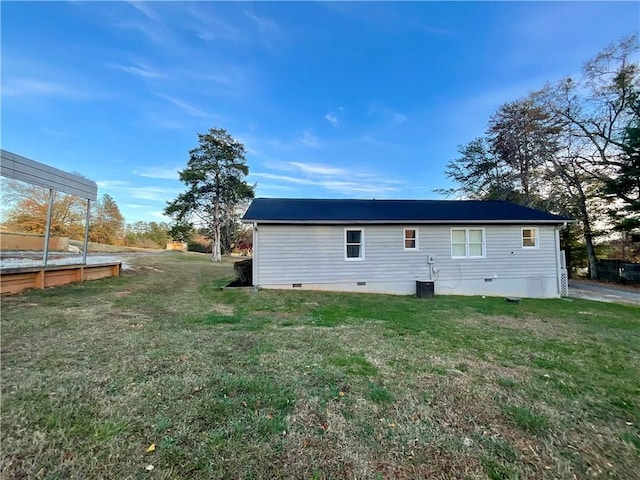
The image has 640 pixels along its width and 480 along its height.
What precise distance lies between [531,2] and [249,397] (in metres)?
13.7

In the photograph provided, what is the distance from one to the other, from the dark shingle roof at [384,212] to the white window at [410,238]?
47 cm

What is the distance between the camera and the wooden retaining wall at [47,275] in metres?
6.80

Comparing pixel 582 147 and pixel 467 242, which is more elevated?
pixel 582 147

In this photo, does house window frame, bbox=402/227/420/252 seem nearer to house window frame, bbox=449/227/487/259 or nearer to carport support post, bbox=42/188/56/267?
house window frame, bbox=449/227/487/259

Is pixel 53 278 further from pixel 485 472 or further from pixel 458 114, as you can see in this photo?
pixel 458 114

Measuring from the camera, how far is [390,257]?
35.0 ft

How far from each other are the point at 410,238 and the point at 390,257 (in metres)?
1.10

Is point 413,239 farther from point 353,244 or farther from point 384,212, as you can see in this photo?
point 353,244

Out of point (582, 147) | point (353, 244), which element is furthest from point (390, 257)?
point (582, 147)

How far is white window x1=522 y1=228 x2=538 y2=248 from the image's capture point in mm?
11312

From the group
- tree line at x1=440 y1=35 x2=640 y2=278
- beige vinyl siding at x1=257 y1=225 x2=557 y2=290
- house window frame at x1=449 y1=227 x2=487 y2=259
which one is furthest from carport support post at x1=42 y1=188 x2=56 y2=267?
tree line at x1=440 y1=35 x2=640 y2=278

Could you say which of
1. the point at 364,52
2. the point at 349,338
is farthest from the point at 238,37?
the point at 349,338

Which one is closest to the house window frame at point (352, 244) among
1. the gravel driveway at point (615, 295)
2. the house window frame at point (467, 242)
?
the house window frame at point (467, 242)

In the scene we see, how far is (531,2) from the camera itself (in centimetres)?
926
